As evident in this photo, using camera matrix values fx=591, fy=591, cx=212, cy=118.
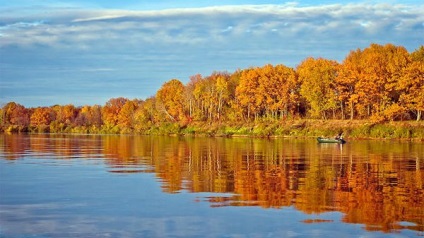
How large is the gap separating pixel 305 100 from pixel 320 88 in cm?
1011

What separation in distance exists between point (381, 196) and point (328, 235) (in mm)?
7957

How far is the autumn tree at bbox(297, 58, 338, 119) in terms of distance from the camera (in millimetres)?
105856

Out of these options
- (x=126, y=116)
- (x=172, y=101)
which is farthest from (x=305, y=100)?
(x=126, y=116)

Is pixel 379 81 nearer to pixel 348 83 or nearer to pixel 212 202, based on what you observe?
pixel 348 83

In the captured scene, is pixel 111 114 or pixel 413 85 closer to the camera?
pixel 413 85

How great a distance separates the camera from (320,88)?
106875mm

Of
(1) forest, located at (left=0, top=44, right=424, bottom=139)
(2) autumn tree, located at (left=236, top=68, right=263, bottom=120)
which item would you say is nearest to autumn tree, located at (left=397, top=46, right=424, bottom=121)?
(1) forest, located at (left=0, top=44, right=424, bottom=139)

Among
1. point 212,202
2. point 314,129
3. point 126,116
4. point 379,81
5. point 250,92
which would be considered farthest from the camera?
point 126,116

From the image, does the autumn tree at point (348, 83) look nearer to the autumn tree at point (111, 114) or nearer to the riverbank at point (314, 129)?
the riverbank at point (314, 129)

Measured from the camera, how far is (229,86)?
138375mm

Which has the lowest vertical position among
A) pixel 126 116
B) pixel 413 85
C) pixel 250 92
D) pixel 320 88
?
pixel 126 116

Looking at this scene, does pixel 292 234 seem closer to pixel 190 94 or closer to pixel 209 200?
pixel 209 200

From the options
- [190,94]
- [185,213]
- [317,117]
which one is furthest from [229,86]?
[185,213]

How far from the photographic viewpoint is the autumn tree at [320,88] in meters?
106
